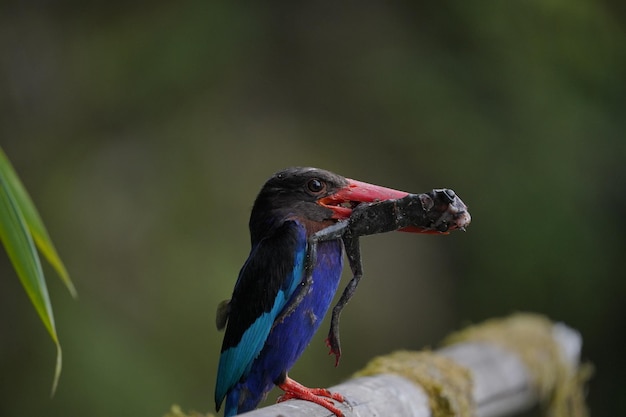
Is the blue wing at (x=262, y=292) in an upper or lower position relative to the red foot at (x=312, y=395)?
upper

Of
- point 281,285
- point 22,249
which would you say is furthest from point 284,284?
point 22,249

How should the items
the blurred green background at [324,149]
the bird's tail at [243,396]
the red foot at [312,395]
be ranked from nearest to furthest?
1. the red foot at [312,395]
2. the bird's tail at [243,396]
3. the blurred green background at [324,149]

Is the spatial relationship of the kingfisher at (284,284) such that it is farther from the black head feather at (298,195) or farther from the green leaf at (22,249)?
the green leaf at (22,249)

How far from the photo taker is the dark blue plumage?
5.76 ft

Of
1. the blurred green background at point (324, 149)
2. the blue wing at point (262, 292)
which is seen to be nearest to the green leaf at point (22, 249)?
the blue wing at point (262, 292)

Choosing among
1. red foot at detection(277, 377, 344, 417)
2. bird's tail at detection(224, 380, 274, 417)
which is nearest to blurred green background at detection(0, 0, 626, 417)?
bird's tail at detection(224, 380, 274, 417)

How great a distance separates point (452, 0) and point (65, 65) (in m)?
2.03

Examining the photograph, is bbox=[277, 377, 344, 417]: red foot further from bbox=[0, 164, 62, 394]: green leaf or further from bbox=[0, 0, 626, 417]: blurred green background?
bbox=[0, 0, 626, 417]: blurred green background

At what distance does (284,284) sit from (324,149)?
3164mm

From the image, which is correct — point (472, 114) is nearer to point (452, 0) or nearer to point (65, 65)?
point (452, 0)

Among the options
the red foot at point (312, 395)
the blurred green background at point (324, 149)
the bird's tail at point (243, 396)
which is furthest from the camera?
the blurred green background at point (324, 149)

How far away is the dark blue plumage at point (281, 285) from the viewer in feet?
5.76

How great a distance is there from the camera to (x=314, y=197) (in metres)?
1.81

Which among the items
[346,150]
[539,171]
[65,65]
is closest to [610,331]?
[539,171]
